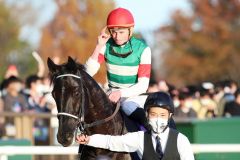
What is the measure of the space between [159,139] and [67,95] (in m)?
1.15

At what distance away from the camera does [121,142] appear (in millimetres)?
6992

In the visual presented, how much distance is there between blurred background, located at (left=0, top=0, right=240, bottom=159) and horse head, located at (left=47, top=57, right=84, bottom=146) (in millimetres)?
4319

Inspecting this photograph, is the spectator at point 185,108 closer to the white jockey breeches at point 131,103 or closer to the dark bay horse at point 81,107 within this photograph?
the white jockey breeches at point 131,103

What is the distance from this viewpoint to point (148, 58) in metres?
8.48

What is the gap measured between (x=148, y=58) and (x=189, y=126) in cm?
638

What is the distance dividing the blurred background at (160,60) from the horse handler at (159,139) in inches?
206

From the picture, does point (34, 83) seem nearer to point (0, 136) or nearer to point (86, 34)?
point (0, 136)

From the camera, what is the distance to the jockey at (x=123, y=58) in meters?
8.33

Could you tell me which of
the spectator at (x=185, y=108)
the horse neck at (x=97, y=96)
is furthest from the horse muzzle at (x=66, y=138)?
the spectator at (x=185, y=108)

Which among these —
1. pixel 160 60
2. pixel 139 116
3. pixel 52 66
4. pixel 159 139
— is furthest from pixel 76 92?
pixel 160 60

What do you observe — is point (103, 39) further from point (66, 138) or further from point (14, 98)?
point (14, 98)

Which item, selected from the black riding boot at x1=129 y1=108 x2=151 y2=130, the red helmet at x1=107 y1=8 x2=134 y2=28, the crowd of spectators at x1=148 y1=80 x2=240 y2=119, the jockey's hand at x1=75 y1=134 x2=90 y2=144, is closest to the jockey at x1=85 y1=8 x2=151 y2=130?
the red helmet at x1=107 y1=8 x2=134 y2=28

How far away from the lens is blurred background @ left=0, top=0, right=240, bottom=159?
1457 cm

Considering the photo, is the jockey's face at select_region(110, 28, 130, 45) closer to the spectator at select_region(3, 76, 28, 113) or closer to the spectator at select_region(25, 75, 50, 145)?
the spectator at select_region(25, 75, 50, 145)
